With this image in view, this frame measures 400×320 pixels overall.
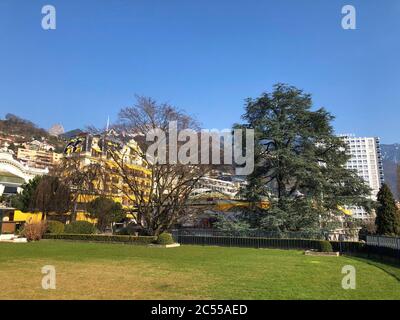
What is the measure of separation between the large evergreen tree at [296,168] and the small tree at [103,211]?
21.4 meters

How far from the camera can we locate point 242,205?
35.3 metres

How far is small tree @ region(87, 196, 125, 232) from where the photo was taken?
47.6 meters

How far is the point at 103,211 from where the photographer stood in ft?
157

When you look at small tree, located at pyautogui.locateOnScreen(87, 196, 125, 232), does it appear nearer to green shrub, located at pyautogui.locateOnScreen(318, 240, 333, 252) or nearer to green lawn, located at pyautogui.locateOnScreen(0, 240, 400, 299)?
green shrub, located at pyautogui.locateOnScreen(318, 240, 333, 252)

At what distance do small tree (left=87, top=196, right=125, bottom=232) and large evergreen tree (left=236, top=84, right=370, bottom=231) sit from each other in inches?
844

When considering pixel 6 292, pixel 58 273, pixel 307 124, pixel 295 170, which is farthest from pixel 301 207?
pixel 6 292

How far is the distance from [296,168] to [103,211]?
89.2 feet

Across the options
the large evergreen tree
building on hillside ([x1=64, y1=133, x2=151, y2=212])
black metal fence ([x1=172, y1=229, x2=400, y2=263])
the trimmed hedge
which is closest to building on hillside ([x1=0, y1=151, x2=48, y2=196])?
building on hillside ([x1=64, y1=133, x2=151, y2=212])

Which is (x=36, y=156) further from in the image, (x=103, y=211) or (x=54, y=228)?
(x=54, y=228)

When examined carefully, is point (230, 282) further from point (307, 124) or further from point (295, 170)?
point (307, 124)

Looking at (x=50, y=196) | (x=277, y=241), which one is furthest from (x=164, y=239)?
(x=50, y=196)

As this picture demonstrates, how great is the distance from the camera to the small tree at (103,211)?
47.6 m

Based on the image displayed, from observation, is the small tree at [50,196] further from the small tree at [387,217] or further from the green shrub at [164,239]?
the small tree at [387,217]

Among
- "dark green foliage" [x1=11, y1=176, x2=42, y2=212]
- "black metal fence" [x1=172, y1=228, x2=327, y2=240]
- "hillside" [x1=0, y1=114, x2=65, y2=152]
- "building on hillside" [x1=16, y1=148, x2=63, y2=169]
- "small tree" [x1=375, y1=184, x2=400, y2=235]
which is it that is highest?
"hillside" [x1=0, y1=114, x2=65, y2=152]
